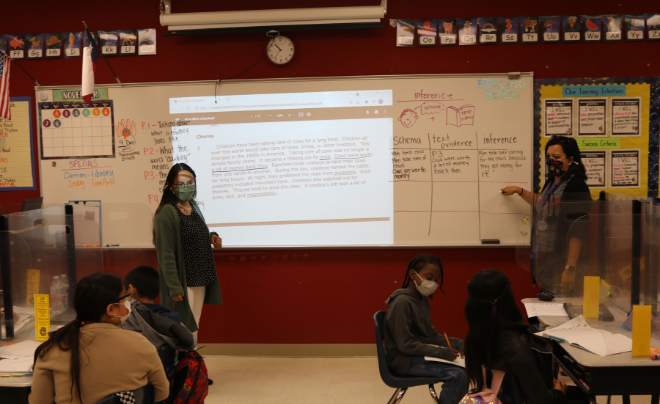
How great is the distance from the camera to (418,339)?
233cm

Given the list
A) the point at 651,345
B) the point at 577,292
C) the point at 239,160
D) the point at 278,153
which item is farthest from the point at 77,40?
the point at 651,345

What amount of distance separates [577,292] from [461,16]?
2192 mm

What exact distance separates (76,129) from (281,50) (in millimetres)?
1782

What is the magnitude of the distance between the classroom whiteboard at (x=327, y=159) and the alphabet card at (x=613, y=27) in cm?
66

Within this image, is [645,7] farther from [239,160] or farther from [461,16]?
[239,160]

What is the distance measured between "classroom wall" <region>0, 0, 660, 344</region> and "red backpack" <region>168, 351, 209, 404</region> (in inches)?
66.0

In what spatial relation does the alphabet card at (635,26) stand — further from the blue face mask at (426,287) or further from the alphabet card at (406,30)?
the blue face mask at (426,287)

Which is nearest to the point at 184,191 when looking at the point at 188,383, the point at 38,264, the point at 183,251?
the point at 183,251

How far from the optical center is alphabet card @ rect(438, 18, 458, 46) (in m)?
3.56

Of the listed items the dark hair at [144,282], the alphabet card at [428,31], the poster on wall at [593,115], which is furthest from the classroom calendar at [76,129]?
the poster on wall at [593,115]

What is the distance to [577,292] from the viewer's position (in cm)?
252

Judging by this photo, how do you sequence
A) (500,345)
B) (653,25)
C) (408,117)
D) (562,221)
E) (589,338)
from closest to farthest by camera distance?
(500,345) → (589,338) → (562,221) → (653,25) → (408,117)

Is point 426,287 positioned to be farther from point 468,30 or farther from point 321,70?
point 468,30

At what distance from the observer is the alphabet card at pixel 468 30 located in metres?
3.55
